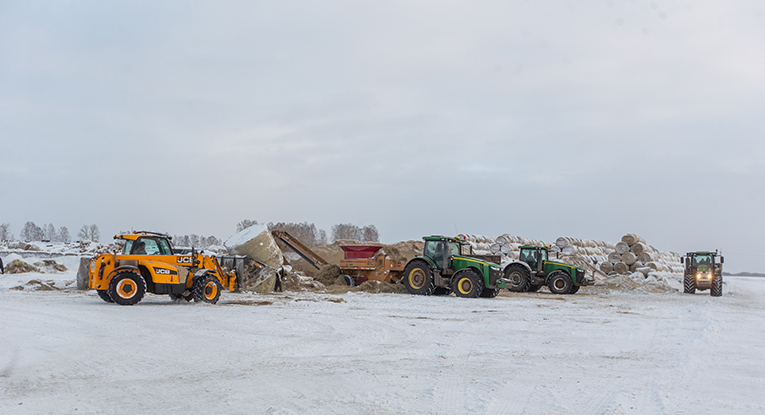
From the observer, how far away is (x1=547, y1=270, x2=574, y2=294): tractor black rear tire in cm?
2091

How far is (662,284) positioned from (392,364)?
21486mm

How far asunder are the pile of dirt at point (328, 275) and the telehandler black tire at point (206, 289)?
723cm

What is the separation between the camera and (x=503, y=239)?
101ft

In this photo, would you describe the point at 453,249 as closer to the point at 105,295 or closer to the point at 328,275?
the point at 328,275

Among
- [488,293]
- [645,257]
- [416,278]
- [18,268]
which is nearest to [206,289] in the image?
[416,278]

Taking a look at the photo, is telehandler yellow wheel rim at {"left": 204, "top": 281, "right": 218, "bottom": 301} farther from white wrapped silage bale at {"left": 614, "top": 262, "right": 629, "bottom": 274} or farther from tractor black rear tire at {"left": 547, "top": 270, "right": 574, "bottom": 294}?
white wrapped silage bale at {"left": 614, "top": 262, "right": 629, "bottom": 274}

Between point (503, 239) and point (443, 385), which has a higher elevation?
point (503, 239)

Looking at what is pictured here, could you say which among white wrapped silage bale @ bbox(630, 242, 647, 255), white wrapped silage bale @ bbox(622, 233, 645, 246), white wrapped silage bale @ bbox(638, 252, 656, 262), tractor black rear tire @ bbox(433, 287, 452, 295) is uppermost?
white wrapped silage bale @ bbox(622, 233, 645, 246)

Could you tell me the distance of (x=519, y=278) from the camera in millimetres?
21156

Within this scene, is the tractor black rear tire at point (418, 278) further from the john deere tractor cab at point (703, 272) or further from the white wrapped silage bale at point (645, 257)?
the white wrapped silage bale at point (645, 257)

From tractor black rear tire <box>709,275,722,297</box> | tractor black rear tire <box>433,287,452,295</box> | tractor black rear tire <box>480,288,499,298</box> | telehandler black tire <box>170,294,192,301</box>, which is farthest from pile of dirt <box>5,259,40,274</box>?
tractor black rear tire <box>709,275,722,297</box>

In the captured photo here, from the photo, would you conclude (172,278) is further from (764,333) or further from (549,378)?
(764,333)

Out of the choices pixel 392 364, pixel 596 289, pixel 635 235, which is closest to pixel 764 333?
pixel 392 364

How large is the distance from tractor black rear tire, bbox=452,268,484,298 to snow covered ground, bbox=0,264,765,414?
14.4 feet
